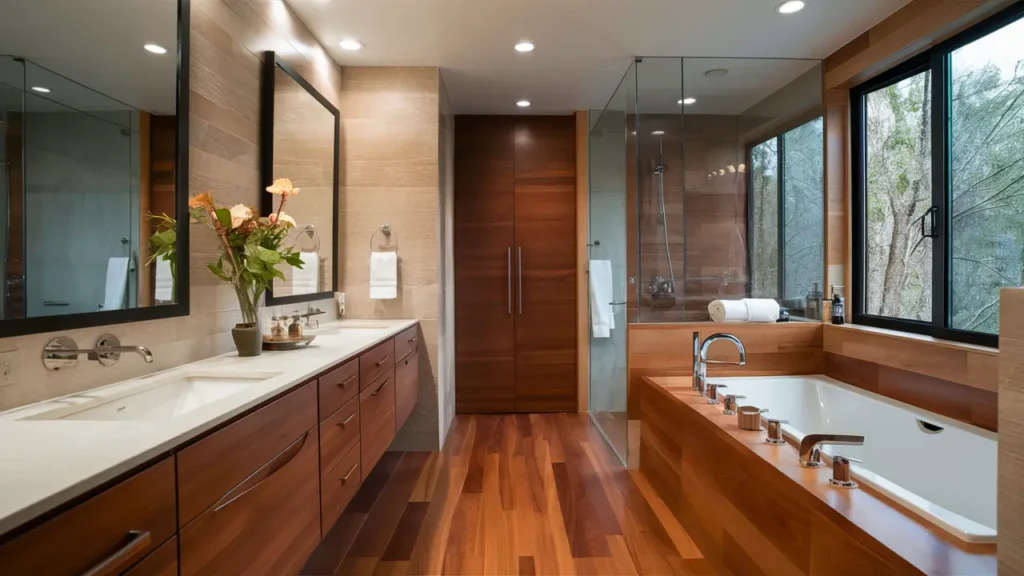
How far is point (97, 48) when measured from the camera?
4.48 ft

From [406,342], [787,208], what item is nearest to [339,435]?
[406,342]

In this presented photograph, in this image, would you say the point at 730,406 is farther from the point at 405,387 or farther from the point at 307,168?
the point at 307,168

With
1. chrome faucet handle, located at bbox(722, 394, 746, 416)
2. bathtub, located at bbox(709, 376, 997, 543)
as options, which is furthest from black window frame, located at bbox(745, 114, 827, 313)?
chrome faucet handle, located at bbox(722, 394, 746, 416)

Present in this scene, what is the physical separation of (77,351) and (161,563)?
68 cm

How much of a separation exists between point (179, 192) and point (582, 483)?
2.22 m

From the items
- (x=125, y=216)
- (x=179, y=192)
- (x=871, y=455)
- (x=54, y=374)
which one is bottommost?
(x=871, y=455)

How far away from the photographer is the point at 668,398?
2574 mm

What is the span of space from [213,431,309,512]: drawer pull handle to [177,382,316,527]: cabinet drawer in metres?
0.01

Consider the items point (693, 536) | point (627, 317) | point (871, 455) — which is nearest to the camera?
point (693, 536)

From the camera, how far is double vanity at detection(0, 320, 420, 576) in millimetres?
703

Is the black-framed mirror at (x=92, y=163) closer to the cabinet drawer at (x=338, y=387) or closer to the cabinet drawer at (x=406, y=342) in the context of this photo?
the cabinet drawer at (x=338, y=387)

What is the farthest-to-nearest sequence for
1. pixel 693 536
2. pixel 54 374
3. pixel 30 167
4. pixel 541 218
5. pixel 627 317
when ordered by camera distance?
pixel 541 218 → pixel 627 317 → pixel 693 536 → pixel 54 374 → pixel 30 167

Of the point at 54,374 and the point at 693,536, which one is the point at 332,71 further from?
the point at 693,536

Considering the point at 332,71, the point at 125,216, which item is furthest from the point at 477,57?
the point at 125,216
